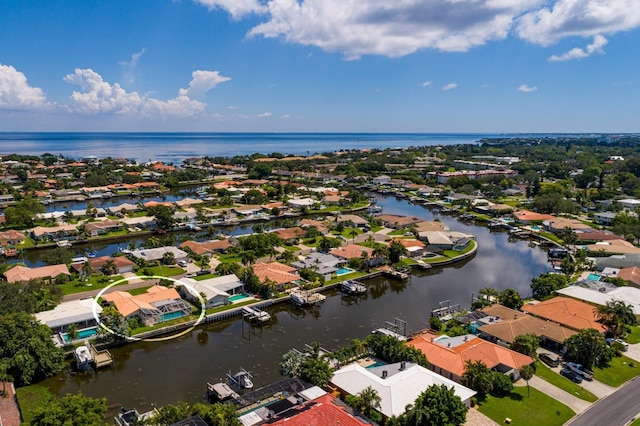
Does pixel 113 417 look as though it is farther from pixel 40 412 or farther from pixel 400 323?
pixel 400 323

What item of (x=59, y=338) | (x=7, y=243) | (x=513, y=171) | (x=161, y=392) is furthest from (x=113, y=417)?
(x=513, y=171)

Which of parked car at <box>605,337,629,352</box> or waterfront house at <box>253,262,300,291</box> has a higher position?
waterfront house at <box>253,262,300,291</box>

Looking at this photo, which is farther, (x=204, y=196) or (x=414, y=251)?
(x=204, y=196)

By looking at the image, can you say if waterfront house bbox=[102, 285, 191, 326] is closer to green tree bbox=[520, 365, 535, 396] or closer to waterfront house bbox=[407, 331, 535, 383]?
waterfront house bbox=[407, 331, 535, 383]

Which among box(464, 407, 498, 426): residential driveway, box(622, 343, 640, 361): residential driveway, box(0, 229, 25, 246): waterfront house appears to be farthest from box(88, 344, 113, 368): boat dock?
box(0, 229, 25, 246): waterfront house

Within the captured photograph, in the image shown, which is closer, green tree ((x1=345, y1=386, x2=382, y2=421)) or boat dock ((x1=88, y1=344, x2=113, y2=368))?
green tree ((x1=345, y1=386, x2=382, y2=421))

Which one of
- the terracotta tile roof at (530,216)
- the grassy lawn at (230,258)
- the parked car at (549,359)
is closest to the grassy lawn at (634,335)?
the parked car at (549,359)
